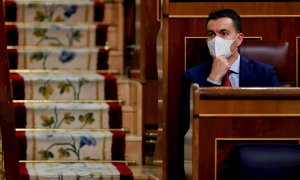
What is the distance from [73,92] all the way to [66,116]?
215 millimetres

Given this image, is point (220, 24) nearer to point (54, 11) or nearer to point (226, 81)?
point (226, 81)

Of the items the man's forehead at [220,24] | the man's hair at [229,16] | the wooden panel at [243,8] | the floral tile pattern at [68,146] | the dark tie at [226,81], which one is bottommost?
the floral tile pattern at [68,146]

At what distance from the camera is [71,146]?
171 inches

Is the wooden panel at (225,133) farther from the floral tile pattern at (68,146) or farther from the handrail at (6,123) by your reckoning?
the floral tile pattern at (68,146)

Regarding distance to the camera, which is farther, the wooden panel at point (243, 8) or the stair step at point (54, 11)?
the stair step at point (54, 11)

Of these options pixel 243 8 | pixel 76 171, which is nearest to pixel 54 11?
pixel 76 171

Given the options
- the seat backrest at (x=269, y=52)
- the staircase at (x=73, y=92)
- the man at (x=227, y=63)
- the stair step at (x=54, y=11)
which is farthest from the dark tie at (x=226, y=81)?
the stair step at (x=54, y=11)

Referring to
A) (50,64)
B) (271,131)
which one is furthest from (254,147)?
(50,64)

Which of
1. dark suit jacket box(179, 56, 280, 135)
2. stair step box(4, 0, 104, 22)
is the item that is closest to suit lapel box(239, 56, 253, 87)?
dark suit jacket box(179, 56, 280, 135)

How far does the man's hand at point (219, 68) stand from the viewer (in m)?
3.49

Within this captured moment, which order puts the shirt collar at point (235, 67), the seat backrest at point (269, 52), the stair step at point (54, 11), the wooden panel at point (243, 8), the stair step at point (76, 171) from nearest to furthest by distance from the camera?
the shirt collar at point (235, 67)
the seat backrest at point (269, 52)
the wooden panel at point (243, 8)
the stair step at point (76, 171)
the stair step at point (54, 11)

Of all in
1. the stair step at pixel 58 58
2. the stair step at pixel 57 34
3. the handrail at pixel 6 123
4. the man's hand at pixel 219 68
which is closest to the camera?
the handrail at pixel 6 123

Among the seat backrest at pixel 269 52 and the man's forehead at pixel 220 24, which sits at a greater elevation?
the man's forehead at pixel 220 24

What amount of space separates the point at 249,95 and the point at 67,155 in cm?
146
